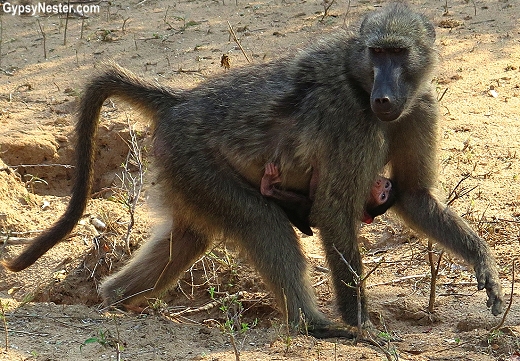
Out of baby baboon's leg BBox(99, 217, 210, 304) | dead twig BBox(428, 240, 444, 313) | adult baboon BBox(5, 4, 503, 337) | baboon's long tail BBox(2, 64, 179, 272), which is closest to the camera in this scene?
adult baboon BBox(5, 4, 503, 337)

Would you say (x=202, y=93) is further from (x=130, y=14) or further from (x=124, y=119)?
(x=130, y=14)

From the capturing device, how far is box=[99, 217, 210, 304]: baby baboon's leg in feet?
16.8

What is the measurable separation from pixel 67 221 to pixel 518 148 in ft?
11.3

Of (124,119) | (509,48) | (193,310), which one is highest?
(509,48)

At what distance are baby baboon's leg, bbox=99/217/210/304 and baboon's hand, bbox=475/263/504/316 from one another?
1.57 m

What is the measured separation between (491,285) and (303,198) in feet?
3.66

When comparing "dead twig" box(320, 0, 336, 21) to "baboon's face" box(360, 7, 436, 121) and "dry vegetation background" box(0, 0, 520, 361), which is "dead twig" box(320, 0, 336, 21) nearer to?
"dry vegetation background" box(0, 0, 520, 361)

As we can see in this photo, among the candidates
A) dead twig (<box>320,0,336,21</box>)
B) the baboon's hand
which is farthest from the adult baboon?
dead twig (<box>320,0,336,21</box>)

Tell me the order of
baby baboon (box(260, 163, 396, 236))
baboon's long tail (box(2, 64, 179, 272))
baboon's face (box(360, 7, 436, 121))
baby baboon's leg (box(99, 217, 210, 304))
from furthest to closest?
baby baboon's leg (box(99, 217, 210, 304)), baboon's long tail (box(2, 64, 179, 272)), baby baboon (box(260, 163, 396, 236)), baboon's face (box(360, 7, 436, 121))

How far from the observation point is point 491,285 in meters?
4.42

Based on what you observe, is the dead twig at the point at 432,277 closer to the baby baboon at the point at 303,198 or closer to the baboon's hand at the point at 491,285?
the baboon's hand at the point at 491,285

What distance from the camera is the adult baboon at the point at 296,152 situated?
4.45m

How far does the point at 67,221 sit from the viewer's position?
4852 mm

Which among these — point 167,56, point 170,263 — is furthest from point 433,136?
point 167,56
